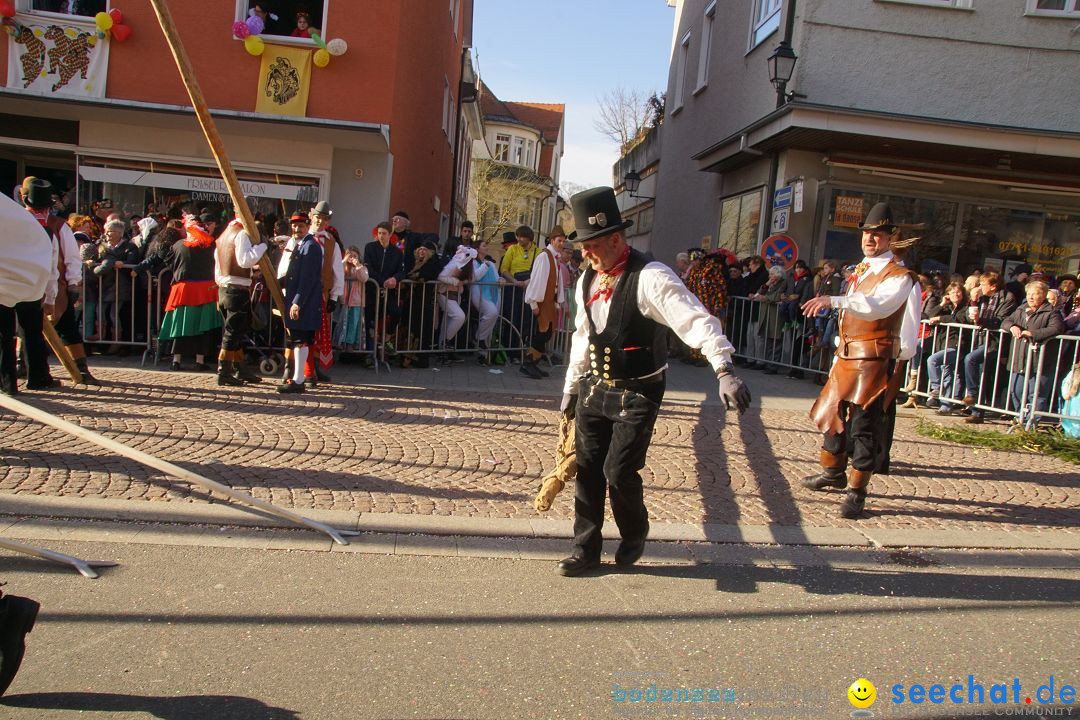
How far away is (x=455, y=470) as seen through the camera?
5.91m

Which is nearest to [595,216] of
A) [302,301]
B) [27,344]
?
[302,301]

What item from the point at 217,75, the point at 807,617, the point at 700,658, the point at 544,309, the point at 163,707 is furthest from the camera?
the point at 217,75

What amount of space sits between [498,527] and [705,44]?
17.4 meters

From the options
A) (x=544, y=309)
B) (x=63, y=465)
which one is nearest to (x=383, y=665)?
(x=63, y=465)

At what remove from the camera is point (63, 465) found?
534 centimetres

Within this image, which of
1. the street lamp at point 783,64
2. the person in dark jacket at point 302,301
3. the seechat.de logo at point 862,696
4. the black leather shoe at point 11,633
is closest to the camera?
the black leather shoe at point 11,633

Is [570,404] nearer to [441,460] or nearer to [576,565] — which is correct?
[576,565]

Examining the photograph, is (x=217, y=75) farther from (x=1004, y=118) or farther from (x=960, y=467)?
(x=1004, y=118)

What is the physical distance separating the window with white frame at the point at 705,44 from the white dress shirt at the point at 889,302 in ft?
48.1

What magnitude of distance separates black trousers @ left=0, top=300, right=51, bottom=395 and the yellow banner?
578 centimetres

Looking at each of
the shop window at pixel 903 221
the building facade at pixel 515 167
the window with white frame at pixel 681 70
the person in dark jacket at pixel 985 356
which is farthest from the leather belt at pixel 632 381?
the building facade at pixel 515 167

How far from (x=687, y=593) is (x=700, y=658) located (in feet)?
2.32

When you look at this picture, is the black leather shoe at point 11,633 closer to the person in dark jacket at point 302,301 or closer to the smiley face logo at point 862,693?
the smiley face logo at point 862,693

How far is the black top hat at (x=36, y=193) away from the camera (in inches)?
266
